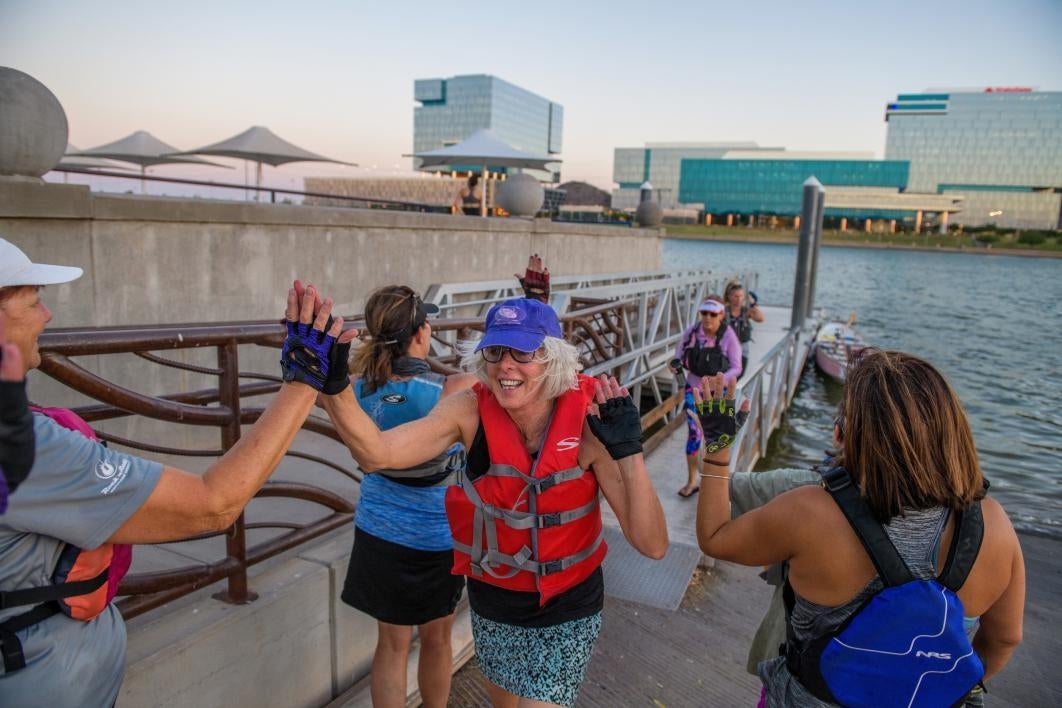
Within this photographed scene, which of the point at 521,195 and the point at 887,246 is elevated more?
the point at 887,246

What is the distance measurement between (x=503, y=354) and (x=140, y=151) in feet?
56.8

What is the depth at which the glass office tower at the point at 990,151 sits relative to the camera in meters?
118

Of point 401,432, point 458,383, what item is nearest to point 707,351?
point 458,383

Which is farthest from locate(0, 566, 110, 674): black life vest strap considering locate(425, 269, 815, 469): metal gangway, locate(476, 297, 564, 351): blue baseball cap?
locate(425, 269, 815, 469): metal gangway

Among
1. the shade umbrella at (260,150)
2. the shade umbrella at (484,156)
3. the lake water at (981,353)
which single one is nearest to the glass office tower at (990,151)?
the lake water at (981,353)

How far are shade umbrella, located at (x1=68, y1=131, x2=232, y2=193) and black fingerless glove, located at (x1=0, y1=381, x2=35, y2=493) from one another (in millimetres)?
17034

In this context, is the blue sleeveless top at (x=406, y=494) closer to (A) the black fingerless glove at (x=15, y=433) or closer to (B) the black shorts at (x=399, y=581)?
(B) the black shorts at (x=399, y=581)

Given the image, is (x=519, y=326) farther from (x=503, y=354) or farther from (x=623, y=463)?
(x=623, y=463)

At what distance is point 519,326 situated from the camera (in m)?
2.19

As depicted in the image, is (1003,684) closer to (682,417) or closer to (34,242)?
(682,417)

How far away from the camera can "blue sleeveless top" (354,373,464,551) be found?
2.60 m

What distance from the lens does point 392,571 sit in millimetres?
2611

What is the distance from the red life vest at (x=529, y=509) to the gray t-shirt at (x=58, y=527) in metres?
1.02

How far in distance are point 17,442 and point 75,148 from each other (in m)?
20.2
